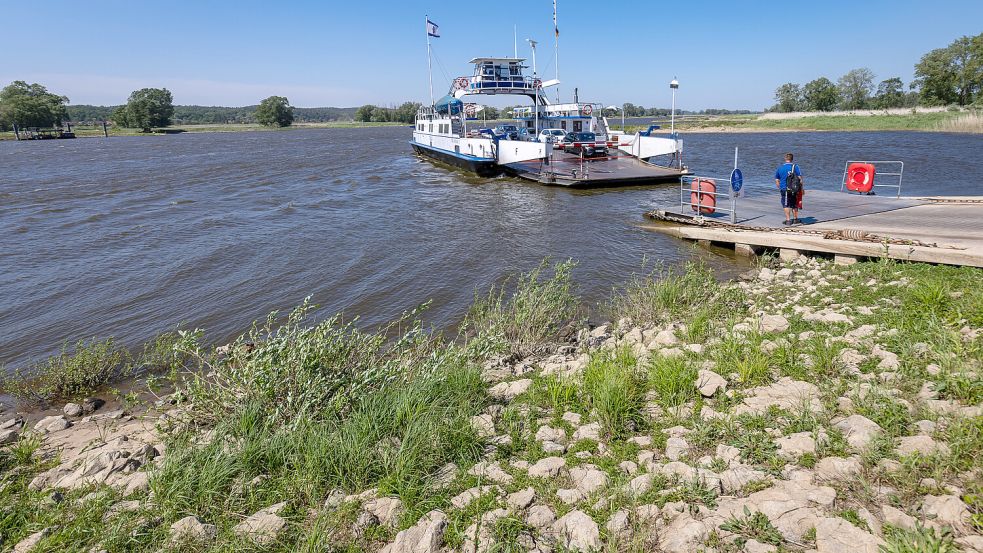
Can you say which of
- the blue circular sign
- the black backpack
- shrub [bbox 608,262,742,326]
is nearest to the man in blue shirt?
the black backpack

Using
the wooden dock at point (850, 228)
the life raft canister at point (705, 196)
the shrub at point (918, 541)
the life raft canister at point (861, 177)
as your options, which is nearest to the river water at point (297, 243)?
the wooden dock at point (850, 228)

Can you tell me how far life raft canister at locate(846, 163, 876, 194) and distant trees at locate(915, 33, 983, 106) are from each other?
7529 cm

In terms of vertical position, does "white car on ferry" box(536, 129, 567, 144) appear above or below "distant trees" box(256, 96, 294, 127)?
below

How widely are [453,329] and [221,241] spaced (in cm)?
1094

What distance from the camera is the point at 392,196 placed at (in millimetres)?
26094

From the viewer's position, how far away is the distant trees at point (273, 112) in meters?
139

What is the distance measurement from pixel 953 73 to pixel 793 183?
86.9m

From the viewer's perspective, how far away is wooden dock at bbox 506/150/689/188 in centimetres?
2450

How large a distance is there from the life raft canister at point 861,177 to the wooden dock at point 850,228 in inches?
24.9

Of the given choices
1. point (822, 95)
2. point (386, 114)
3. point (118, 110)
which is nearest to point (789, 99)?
point (822, 95)

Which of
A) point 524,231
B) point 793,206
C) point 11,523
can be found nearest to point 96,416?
point 11,523

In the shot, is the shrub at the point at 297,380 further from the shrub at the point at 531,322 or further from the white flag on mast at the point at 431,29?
the white flag on mast at the point at 431,29

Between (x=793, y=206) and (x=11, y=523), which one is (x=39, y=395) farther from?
(x=793, y=206)

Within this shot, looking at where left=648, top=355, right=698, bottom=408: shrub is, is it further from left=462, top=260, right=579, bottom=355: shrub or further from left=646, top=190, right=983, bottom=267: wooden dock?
left=646, top=190, right=983, bottom=267: wooden dock
